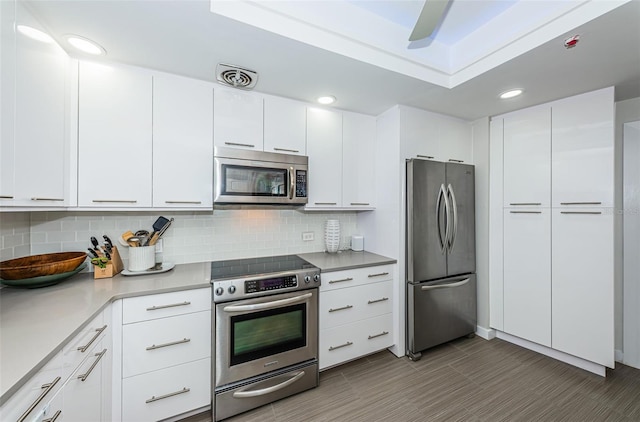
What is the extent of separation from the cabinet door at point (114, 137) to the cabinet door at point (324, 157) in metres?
1.28

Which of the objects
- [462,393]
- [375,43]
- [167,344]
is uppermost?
[375,43]

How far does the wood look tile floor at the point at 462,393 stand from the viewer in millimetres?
1711

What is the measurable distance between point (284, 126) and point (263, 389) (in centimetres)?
207

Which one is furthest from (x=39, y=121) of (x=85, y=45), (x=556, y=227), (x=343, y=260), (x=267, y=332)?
(x=556, y=227)

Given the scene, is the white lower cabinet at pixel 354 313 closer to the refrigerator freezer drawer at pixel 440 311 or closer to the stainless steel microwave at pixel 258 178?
the refrigerator freezer drawer at pixel 440 311

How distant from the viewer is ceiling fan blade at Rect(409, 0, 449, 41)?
115 centimetres

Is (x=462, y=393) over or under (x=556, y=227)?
under

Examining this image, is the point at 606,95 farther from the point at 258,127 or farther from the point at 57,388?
the point at 57,388

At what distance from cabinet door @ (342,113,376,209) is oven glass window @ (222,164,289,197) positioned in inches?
27.2

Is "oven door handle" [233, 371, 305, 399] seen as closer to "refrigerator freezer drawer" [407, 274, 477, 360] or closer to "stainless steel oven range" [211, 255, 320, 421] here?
"stainless steel oven range" [211, 255, 320, 421]

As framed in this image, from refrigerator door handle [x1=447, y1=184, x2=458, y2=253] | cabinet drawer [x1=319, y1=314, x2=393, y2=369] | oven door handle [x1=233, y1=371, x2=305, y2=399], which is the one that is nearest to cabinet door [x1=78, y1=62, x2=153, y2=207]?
oven door handle [x1=233, y1=371, x2=305, y2=399]

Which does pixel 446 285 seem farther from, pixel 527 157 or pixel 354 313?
pixel 527 157

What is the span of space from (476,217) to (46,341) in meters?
3.43

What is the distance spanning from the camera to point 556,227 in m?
2.26
